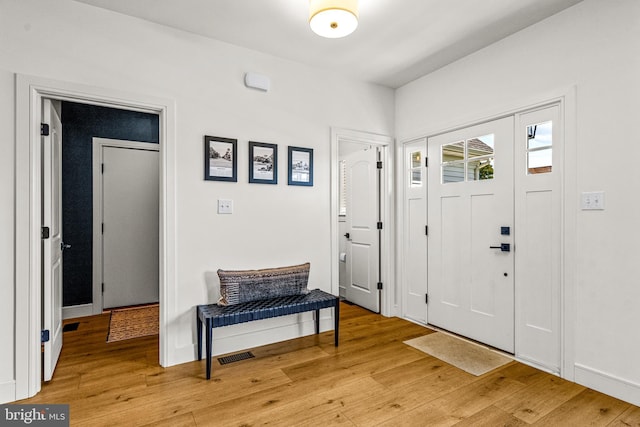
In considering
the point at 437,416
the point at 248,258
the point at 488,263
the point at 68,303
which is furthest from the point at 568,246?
the point at 68,303

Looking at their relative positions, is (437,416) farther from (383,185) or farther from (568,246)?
(383,185)

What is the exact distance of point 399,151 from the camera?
3941 mm

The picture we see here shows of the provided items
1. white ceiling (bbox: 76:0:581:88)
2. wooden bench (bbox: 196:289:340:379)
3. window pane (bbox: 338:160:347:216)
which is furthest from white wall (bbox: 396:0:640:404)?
window pane (bbox: 338:160:347:216)

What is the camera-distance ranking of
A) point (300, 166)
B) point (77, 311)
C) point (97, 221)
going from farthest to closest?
point (97, 221), point (77, 311), point (300, 166)

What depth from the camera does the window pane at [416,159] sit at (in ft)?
12.3

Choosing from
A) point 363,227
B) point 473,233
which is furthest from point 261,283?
point 473,233

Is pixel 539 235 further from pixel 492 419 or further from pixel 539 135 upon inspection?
pixel 492 419

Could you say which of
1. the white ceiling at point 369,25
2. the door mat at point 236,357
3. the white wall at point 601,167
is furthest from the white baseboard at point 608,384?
the white ceiling at point 369,25

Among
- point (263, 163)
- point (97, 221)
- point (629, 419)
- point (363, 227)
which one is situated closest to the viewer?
point (629, 419)

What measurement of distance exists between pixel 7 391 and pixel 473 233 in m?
3.66

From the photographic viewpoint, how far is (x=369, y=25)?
2682 mm

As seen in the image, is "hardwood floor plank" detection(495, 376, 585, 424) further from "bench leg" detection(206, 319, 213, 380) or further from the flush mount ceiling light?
the flush mount ceiling light

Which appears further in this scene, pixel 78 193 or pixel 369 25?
pixel 78 193

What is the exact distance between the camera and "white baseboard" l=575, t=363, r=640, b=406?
7.01 feet
